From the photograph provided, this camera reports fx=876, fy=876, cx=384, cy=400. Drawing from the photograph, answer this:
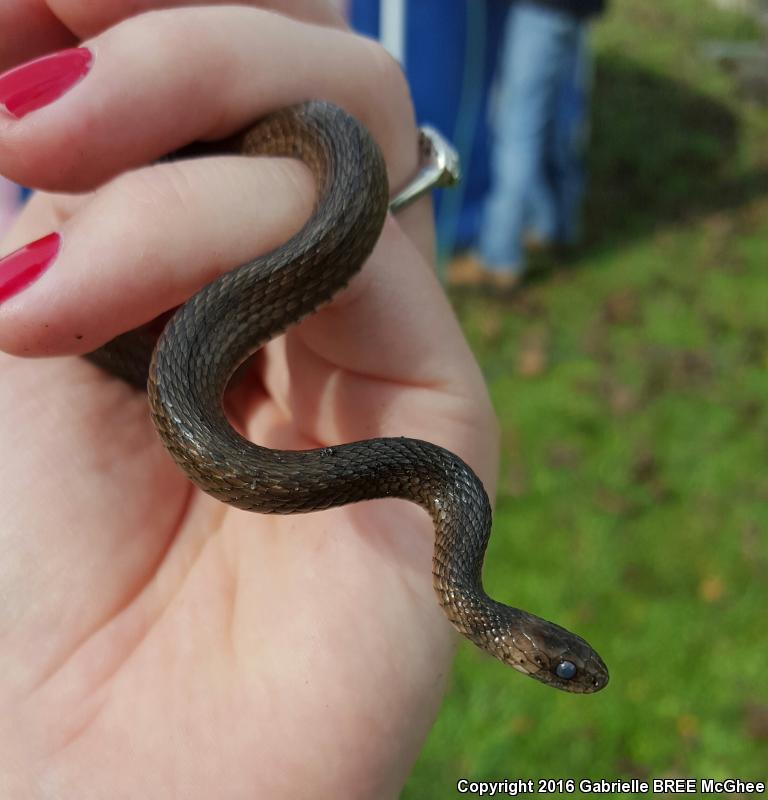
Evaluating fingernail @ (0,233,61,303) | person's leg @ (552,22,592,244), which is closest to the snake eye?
fingernail @ (0,233,61,303)

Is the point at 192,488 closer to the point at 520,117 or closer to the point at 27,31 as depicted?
the point at 27,31

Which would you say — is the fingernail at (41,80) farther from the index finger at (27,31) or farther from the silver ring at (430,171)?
the silver ring at (430,171)

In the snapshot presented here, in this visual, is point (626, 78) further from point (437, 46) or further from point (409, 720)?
point (409, 720)

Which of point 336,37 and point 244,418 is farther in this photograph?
point 244,418

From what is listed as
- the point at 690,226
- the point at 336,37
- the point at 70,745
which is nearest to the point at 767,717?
the point at 70,745

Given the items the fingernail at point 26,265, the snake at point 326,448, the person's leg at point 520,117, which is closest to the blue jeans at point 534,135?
the person's leg at point 520,117

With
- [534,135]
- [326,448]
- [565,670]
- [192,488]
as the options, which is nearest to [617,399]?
[534,135]

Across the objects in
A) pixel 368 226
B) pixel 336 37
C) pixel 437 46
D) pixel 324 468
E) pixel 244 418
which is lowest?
pixel 437 46
